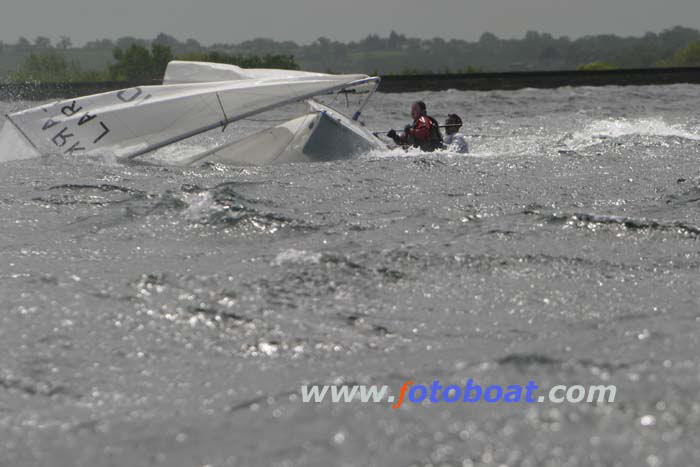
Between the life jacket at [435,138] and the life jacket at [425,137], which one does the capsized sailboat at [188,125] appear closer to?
the life jacket at [425,137]

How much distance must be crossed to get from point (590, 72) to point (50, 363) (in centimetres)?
3637

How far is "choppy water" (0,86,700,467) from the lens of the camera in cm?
328

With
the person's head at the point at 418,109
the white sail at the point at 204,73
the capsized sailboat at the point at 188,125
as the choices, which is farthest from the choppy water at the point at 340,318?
the white sail at the point at 204,73

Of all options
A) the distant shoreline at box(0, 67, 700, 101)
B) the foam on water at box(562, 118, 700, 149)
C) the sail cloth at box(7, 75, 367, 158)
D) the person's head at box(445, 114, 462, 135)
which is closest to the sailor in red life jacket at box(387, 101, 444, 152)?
the person's head at box(445, 114, 462, 135)

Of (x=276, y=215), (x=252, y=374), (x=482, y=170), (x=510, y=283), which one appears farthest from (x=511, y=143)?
(x=252, y=374)

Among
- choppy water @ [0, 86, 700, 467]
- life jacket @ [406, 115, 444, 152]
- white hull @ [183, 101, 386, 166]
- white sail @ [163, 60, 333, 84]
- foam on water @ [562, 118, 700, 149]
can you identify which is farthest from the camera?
foam on water @ [562, 118, 700, 149]

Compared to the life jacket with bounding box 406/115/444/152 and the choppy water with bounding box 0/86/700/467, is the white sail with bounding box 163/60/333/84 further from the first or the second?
the choppy water with bounding box 0/86/700/467

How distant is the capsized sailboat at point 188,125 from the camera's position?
13.6 metres

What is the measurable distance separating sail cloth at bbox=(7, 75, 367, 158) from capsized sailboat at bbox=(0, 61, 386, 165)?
14 mm

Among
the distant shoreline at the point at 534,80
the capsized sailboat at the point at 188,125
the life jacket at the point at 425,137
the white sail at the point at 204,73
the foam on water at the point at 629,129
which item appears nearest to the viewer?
the capsized sailboat at the point at 188,125

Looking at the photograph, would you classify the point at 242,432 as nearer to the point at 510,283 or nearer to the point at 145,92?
the point at 510,283

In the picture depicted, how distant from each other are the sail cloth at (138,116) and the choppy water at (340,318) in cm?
337

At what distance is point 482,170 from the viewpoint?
11.8 metres

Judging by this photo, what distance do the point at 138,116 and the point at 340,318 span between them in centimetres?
947
